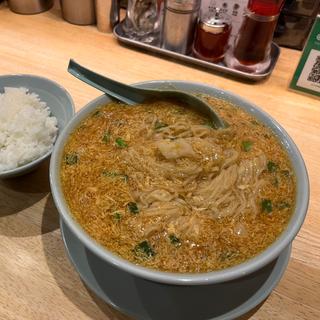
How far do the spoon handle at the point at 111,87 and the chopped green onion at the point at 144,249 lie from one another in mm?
517

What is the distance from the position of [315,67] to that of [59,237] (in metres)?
1.34

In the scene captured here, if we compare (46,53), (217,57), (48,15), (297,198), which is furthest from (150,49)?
(297,198)

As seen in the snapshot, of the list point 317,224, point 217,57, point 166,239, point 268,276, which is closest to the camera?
point 166,239

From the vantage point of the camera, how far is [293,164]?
937mm

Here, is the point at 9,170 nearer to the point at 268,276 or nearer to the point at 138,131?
the point at 138,131

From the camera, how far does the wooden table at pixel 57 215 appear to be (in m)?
0.92

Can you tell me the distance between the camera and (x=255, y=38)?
1.65m

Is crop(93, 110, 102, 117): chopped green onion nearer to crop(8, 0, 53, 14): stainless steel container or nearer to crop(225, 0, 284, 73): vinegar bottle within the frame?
crop(225, 0, 284, 73): vinegar bottle

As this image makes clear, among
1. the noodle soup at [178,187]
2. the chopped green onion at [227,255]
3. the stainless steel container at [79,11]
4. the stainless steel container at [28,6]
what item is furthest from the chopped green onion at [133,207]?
the stainless steel container at [28,6]

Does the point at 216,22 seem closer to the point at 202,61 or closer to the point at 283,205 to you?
the point at 202,61

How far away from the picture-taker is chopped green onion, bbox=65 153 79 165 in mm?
930

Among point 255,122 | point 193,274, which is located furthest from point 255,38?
point 193,274

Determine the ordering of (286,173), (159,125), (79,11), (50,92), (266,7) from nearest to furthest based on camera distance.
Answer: (286,173), (159,125), (50,92), (266,7), (79,11)

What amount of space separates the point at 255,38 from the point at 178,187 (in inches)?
43.3
